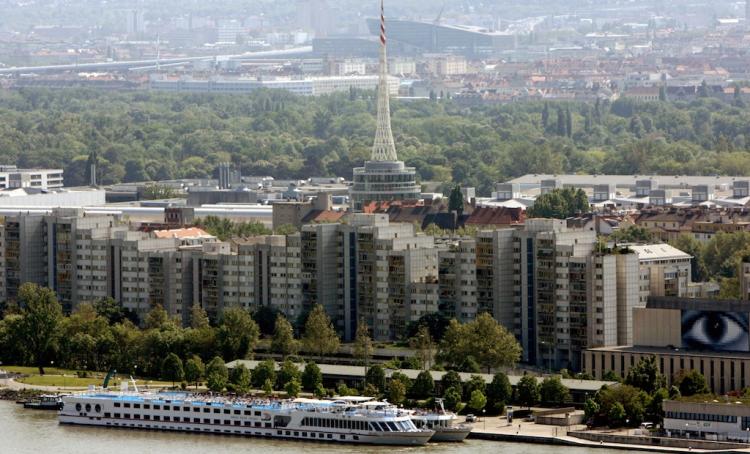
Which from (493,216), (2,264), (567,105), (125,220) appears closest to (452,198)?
Result: (493,216)

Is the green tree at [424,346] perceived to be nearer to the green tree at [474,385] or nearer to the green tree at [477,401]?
the green tree at [474,385]

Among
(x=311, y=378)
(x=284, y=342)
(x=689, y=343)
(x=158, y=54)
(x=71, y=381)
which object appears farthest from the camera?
(x=158, y=54)

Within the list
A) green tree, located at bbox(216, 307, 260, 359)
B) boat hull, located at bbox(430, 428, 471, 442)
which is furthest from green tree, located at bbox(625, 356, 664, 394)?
green tree, located at bbox(216, 307, 260, 359)

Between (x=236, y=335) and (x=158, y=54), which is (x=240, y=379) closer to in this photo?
(x=236, y=335)

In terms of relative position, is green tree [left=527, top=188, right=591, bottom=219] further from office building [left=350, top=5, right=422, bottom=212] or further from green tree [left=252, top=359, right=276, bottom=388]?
green tree [left=252, top=359, right=276, bottom=388]

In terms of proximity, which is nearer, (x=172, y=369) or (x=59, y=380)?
(x=172, y=369)

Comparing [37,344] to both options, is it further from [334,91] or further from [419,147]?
[334,91]

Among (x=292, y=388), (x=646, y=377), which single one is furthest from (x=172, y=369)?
(x=646, y=377)

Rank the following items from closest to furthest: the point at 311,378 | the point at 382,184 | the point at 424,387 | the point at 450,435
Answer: the point at 450,435, the point at 424,387, the point at 311,378, the point at 382,184

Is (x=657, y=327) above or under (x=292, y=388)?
above
